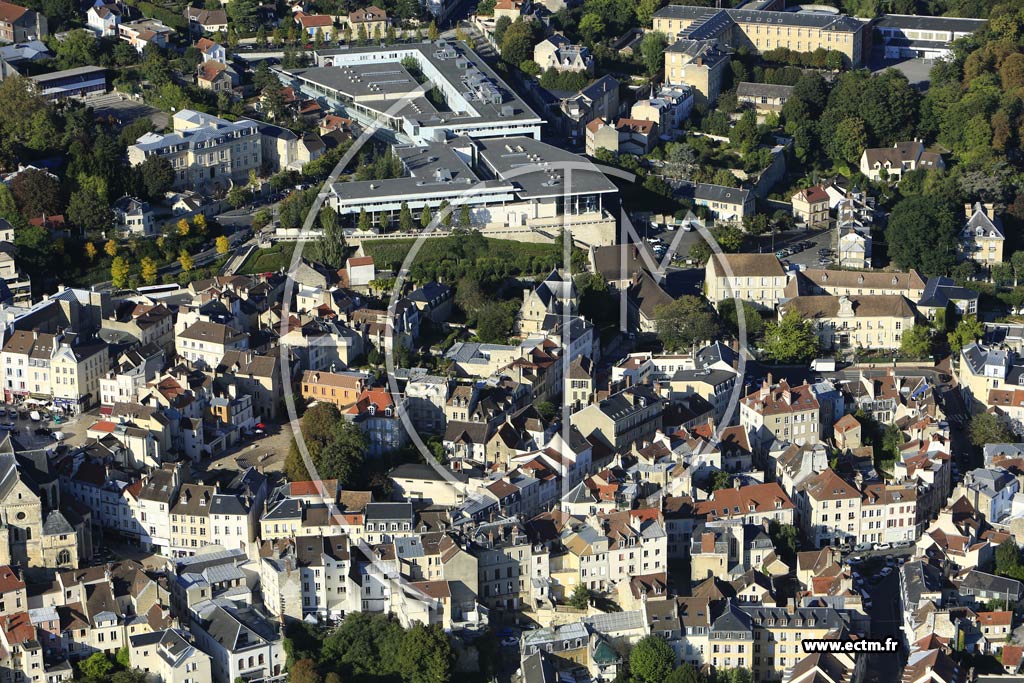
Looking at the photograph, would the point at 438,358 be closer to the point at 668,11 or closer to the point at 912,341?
the point at 912,341

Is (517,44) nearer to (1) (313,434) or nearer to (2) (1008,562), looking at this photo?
(1) (313,434)

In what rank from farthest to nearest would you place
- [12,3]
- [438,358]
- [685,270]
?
1. [12,3]
2. [685,270]
3. [438,358]

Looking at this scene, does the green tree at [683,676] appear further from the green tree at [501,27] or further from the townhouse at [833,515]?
the green tree at [501,27]

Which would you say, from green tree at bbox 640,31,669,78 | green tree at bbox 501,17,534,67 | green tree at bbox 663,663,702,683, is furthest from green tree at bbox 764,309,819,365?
green tree at bbox 501,17,534,67

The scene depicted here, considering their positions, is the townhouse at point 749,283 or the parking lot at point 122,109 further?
the parking lot at point 122,109

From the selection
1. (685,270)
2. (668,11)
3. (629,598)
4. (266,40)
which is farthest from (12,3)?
(629,598)

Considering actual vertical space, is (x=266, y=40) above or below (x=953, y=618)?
above

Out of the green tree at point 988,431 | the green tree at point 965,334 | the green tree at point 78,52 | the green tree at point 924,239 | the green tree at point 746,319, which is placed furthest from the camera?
the green tree at point 78,52

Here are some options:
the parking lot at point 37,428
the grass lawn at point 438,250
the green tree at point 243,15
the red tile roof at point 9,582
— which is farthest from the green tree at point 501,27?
the red tile roof at point 9,582
